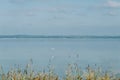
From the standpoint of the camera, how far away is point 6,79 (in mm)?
8008

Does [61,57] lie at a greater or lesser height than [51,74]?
lesser

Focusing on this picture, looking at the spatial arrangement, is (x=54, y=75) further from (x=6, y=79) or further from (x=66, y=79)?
(x=6, y=79)

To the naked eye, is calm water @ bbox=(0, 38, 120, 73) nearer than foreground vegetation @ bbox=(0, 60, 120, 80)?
No

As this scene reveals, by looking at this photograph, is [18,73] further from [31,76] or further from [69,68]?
[69,68]

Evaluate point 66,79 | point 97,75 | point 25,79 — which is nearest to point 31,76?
point 25,79

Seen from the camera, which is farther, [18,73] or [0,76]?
[0,76]

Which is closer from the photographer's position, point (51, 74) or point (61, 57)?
point (51, 74)

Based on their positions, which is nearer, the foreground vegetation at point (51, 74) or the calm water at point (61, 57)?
the foreground vegetation at point (51, 74)

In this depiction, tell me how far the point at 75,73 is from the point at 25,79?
981 mm

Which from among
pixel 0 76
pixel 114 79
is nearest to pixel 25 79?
pixel 0 76

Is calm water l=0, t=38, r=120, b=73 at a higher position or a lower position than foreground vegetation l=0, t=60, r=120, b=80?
lower

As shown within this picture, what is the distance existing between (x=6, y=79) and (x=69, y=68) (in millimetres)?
1227

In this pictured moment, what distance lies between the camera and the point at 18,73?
7980mm

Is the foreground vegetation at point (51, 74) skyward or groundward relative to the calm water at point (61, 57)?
skyward
